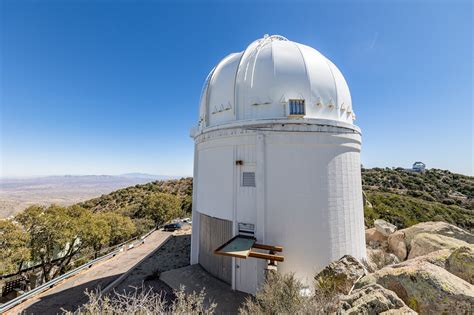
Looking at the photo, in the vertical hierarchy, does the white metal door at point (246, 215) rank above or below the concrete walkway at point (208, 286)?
above

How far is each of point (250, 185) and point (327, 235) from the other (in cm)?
392

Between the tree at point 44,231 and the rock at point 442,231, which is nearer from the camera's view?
the rock at point 442,231

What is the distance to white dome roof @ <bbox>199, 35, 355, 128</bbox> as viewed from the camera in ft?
31.2

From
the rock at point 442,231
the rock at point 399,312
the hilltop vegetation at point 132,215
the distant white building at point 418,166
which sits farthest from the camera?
the distant white building at point 418,166

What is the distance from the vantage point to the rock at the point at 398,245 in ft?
36.7

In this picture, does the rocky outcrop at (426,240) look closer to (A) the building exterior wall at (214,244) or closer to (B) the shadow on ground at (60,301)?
(A) the building exterior wall at (214,244)

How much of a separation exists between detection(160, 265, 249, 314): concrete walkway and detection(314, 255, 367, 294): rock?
3.51 meters

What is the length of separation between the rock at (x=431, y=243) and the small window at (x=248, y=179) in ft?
28.2

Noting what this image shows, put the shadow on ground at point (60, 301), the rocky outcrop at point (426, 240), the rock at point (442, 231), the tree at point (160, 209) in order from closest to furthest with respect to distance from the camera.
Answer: the shadow on ground at point (60, 301)
the rocky outcrop at point (426, 240)
the rock at point (442, 231)
the tree at point (160, 209)

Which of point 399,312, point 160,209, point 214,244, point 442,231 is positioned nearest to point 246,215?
point 214,244

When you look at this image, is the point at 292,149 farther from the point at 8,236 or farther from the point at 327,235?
the point at 8,236

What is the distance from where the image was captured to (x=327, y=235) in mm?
8922

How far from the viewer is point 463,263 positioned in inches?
202

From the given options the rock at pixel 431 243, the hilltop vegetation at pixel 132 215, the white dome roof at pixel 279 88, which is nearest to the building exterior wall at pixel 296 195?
the white dome roof at pixel 279 88
